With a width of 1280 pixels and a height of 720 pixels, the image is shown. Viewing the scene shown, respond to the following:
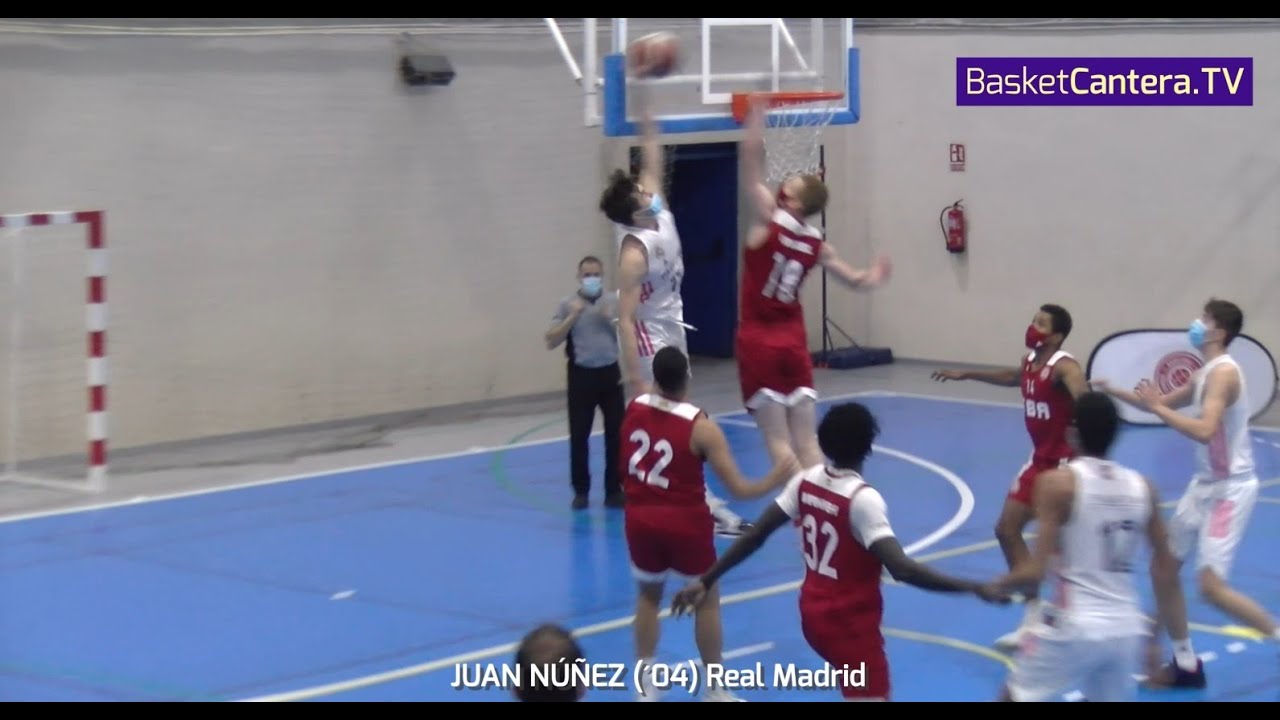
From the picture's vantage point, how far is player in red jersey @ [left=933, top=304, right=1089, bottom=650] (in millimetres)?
8875

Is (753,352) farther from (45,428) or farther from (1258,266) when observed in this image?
(1258,266)

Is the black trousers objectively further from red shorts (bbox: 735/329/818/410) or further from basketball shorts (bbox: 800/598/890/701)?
basketball shorts (bbox: 800/598/890/701)

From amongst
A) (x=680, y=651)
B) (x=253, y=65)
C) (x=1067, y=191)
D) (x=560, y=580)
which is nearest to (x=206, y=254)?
(x=253, y=65)

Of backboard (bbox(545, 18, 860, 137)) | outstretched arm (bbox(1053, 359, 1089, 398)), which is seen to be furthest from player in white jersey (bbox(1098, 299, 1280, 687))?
backboard (bbox(545, 18, 860, 137))

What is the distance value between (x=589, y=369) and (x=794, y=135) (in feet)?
15.6

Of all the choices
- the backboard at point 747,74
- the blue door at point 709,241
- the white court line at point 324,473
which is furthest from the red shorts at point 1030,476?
the blue door at point 709,241

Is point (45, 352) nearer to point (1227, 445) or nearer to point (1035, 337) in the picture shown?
point (1035, 337)

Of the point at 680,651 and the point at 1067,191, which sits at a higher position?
the point at 1067,191

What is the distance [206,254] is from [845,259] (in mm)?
9028

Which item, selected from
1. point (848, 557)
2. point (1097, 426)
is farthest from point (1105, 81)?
point (848, 557)

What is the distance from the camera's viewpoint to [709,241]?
72.1ft

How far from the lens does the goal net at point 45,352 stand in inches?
573

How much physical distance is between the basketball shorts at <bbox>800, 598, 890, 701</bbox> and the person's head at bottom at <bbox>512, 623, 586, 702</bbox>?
1.94 m
